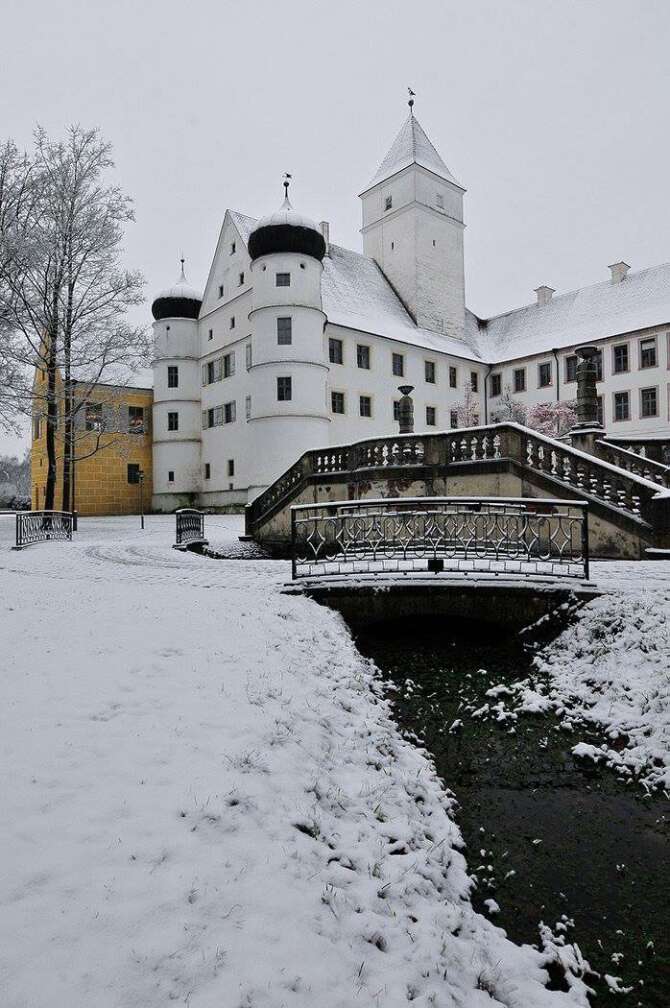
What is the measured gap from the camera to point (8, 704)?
520 centimetres

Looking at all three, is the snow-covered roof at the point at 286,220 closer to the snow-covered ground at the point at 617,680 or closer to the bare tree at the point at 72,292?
the bare tree at the point at 72,292

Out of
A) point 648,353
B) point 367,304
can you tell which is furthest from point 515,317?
point 367,304

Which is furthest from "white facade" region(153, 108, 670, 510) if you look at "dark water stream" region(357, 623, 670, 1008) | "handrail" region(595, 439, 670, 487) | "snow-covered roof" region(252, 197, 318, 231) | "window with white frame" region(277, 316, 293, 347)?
"dark water stream" region(357, 623, 670, 1008)

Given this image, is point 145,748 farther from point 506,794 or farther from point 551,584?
point 551,584

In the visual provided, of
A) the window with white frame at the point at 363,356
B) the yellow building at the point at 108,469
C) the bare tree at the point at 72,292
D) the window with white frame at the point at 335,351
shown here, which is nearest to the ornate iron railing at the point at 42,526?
the bare tree at the point at 72,292

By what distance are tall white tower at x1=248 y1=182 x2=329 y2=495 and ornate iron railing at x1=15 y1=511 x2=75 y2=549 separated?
11.6 metres

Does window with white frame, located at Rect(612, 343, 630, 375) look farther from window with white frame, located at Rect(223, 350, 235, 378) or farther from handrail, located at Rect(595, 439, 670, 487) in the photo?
handrail, located at Rect(595, 439, 670, 487)

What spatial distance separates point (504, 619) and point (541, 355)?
3888 cm

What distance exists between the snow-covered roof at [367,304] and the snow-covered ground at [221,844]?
105 ft

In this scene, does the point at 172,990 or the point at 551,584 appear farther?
the point at 551,584

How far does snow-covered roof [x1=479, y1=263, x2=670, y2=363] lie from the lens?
40.7m

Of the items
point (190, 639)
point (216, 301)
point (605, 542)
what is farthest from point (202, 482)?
point (190, 639)

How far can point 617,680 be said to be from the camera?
7.31 meters

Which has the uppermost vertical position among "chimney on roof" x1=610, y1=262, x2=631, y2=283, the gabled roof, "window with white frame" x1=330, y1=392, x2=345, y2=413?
the gabled roof
